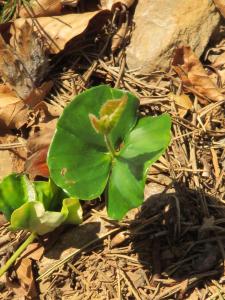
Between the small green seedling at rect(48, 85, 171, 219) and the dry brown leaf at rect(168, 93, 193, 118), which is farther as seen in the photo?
the dry brown leaf at rect(168, 93, 193, 118)

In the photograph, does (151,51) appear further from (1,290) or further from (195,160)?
(1,290)

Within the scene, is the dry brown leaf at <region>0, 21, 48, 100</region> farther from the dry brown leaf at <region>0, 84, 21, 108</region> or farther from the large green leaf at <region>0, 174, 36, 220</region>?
the large green leaf at <region>0, 174, 36, 220</region>

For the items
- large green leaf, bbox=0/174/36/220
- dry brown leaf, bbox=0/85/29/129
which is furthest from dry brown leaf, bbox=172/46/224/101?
large green leaf, bbox=0/174/36/220

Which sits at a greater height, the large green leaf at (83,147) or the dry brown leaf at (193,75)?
the large green leaf at (83,147)

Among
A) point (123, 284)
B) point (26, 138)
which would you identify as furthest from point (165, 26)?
point (123, 284)

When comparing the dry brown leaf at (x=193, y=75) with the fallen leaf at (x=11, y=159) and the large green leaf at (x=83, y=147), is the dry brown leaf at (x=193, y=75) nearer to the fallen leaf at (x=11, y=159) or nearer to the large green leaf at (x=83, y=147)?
the large green leaf at (x=83, y=147)

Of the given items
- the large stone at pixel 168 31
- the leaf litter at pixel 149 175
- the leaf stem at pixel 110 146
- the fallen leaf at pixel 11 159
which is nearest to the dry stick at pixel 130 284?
the leaf litter at pixel 149 175

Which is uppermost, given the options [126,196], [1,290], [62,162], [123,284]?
[62,162]
